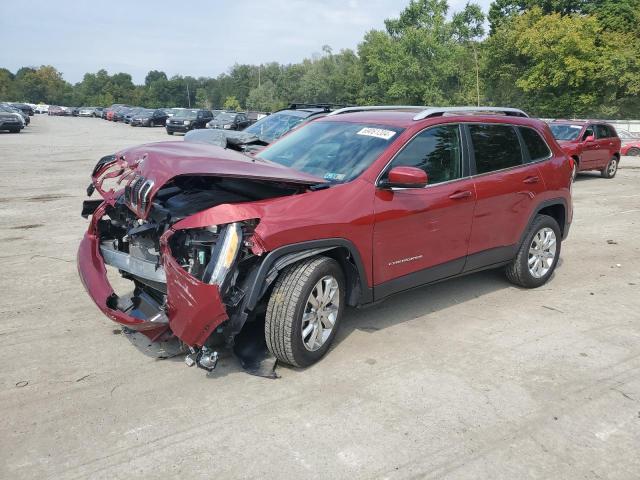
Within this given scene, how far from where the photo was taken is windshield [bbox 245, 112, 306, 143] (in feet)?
41.0

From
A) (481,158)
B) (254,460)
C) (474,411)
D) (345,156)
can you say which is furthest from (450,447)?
(481,158)

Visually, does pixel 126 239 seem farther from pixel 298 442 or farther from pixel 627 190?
pixel 627 190

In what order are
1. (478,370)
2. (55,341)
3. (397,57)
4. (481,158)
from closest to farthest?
(478,370)
(55,341)
(481,158)
(397,57)

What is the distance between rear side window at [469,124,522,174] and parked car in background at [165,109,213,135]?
30656 mm

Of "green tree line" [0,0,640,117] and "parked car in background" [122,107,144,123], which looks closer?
"green tree line" [0,0,640,117]

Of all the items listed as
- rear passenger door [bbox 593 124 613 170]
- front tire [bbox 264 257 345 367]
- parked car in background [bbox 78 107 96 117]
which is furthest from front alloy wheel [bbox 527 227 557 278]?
parked car in background [bbox 78 107 96 117]

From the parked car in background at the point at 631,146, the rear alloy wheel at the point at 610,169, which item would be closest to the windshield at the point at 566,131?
the rear alloy wheel at the point at 610,169

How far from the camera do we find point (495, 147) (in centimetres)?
526

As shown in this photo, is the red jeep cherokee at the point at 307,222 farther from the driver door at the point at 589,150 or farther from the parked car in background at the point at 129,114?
the parked car in background at the point at 129,114

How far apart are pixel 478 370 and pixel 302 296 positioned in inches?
57.6

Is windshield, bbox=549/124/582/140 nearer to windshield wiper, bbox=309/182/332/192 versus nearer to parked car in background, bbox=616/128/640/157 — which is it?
parked car in background, bbox=616/128/640/157

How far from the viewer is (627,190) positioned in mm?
14039

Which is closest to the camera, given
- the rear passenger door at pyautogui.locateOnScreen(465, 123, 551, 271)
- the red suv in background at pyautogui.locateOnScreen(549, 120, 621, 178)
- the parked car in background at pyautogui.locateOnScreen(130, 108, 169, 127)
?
the rear passenger door at pyautogui.locateOnScreen(465, 123, 551, 271)

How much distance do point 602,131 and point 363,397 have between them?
15125 mm
